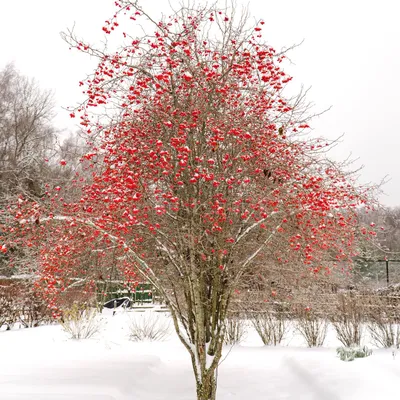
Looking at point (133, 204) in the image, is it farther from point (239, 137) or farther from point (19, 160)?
point (19, 160)

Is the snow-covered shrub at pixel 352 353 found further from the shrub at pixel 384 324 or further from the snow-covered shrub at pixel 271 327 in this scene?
the snow-covered shrub at pixel 271 327

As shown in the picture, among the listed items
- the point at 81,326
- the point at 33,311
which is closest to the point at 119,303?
the point at 33,311

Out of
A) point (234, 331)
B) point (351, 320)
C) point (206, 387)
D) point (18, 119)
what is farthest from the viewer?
point (18, 119)

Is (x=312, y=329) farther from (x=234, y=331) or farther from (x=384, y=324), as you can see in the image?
(x=234, y=331)

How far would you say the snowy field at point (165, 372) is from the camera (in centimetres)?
602

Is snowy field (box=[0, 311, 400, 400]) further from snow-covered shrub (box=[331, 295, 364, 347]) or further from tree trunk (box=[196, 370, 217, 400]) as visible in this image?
tree trunk (box=[196, 370, 217, 400])

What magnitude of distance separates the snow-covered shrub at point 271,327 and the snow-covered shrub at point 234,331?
39cm

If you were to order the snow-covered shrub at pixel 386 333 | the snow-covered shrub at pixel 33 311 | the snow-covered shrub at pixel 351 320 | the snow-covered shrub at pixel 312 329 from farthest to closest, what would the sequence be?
the snow-covered shrub at pixel 33 311 → the snow-covered shrub at pixel 312 329 → the snow-covered shrub at pixel 386 333 → the snow-covered shrub at pixel 351 320

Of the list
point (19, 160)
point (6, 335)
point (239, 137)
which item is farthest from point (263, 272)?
point (19, 160)

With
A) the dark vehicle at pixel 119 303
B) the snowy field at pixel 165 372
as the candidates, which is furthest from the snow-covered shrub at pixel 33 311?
the dark vehicle at pixel 119 303

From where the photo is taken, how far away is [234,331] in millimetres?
11094

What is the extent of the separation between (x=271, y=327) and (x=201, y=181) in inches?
278

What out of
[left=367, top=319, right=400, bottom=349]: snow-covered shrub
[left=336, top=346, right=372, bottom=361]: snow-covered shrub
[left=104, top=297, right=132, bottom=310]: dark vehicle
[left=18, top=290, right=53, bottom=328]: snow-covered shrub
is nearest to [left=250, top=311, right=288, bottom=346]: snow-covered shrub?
[left=367, top=319, right=400, bottom=349]: snow-covered shrub

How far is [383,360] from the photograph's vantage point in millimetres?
8125
